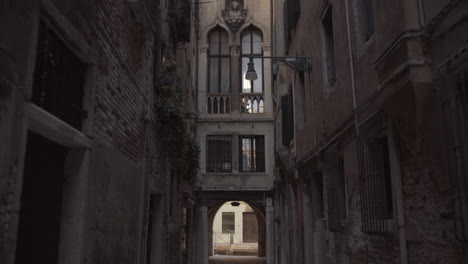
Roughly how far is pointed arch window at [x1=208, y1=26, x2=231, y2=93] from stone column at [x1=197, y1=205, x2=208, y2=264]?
582 centimetres

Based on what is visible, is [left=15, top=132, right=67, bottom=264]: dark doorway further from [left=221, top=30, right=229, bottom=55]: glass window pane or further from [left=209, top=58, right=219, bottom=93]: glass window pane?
[left=221, top=30, right=229, bottom=55]: glass window pane

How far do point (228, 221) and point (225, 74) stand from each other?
18.4 meters

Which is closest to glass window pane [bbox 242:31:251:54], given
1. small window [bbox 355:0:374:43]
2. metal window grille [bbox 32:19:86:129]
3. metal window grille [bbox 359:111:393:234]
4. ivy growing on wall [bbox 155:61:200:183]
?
ivy growing on wall [bbox 155:61:200:183]

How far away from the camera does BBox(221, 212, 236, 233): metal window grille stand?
37031mm

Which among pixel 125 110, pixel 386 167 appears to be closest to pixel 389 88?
pixel 386 167

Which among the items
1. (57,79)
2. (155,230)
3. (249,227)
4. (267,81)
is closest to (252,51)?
(267,81)

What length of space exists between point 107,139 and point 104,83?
0.73 m

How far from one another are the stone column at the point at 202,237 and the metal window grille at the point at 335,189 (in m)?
12.8

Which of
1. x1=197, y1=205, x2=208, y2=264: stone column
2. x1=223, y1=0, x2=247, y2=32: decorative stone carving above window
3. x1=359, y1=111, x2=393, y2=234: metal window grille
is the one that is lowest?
x1=197, y1=205, x2=208, y2=264: stone column

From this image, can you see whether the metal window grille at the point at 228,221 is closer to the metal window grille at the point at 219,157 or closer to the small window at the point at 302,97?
the metal window grille at the point at 219,157

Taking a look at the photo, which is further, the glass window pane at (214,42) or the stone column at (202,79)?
the glass window pane at (214,42)

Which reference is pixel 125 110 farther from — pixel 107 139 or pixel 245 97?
pixel 245 97

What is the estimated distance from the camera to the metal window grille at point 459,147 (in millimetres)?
3535

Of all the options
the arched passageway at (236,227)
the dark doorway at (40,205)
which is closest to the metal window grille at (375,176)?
the dark doorway at (40,205)
